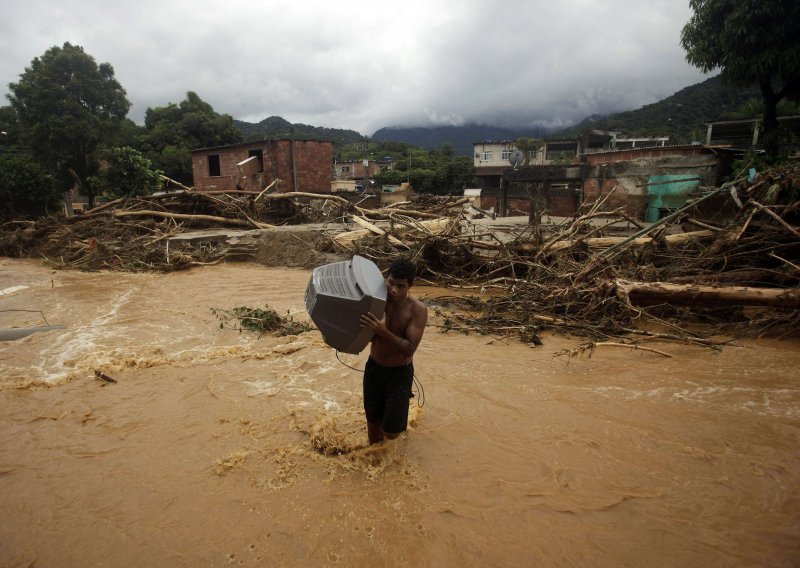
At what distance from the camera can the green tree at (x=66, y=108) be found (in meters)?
21.0

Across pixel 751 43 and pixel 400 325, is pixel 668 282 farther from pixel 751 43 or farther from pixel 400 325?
pixel 751 43

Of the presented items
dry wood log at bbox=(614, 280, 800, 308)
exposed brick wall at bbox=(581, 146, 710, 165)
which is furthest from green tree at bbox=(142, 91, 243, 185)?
dry wood log at bbox=(614, 280, 800, 308)

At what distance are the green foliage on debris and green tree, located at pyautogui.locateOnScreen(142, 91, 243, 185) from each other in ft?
92.4

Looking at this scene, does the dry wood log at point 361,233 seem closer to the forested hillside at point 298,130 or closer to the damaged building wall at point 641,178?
the damaged building wall at point 641,178

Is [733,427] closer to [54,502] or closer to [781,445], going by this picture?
[781,445]

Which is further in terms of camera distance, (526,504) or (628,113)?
(628,113)

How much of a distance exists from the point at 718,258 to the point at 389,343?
655 cm

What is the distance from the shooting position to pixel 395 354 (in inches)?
111

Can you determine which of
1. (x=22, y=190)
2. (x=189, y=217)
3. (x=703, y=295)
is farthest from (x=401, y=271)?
(x=22, y=190)

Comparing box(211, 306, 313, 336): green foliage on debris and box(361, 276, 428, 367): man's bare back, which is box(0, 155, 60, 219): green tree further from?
box(361, 276, 428, 367): man's bare back

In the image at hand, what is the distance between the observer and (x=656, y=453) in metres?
3.32

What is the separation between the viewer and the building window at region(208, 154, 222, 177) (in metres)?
27.8

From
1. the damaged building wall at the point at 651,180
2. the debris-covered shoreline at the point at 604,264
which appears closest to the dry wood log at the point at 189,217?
the debris-covered shoreline at the point at 604,264

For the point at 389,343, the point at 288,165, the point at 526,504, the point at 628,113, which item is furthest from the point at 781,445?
the point at 628,113
